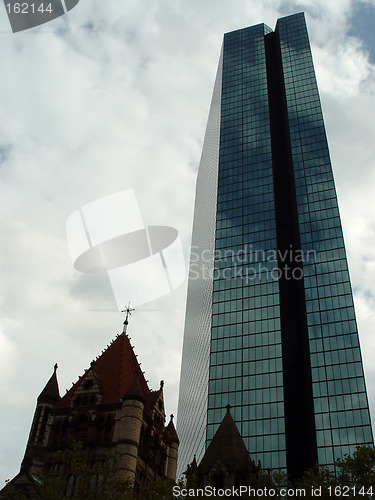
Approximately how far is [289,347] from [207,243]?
3658 cm

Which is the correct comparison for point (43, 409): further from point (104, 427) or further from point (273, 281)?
point (273, 281)

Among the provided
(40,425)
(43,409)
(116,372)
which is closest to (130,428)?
(116,372)

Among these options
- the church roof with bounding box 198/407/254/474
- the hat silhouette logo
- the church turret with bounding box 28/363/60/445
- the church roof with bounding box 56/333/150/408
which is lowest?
the church roof with bounding box 198/407/254/474

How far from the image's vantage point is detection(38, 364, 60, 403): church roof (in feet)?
186

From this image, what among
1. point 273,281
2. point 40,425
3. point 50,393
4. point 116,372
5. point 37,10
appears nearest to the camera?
point 37,10

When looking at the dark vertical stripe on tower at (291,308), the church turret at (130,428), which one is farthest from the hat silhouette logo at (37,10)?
the dark vertical stripe on tower at (291,308)

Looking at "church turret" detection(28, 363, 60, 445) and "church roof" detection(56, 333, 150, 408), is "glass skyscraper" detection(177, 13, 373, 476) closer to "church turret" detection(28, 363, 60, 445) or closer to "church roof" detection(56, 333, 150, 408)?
"church roof" detection(56, 333, 150, 408)

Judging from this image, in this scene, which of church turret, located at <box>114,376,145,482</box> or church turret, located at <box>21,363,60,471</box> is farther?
church turret, located at <box>21,363,60,471</box>

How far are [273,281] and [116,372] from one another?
2083 inches

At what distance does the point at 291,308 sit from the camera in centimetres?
10612

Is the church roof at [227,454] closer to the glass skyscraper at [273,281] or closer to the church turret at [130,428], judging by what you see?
the church turret at [130,428]

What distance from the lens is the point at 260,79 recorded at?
5423 inches

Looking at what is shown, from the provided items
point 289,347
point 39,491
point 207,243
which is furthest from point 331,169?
point 39,491

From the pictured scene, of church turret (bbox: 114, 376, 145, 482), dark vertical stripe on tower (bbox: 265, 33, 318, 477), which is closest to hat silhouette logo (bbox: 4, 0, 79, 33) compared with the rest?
church turret (bbox: 114, 376, 145, 482)
